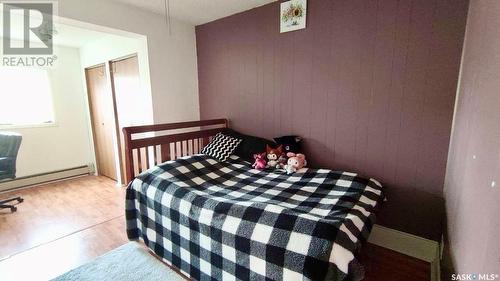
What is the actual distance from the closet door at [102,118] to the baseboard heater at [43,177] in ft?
0.87

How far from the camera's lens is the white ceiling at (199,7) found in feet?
7.76

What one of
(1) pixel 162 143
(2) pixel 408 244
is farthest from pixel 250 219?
(2) pixel 408 244

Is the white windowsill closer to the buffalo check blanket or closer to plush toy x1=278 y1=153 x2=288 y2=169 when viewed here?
the buffalo check blanket

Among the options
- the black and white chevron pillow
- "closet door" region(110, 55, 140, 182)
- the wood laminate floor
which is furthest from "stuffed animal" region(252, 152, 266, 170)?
"closet door" region(110, 55, 140, 182)

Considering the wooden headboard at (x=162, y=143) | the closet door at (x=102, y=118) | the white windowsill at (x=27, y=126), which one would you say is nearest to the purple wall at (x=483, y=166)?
the wooden headboard at (x=162, y=143)

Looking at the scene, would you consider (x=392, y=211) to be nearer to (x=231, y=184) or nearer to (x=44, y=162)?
(x=231, y=184)

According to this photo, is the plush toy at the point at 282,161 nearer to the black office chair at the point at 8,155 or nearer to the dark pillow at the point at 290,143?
the dark pillow at the point at 290,143

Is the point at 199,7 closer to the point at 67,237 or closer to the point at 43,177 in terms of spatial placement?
the point at 67,237

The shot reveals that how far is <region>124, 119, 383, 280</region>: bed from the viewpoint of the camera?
1.14 metres

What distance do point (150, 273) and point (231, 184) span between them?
0.87 meters

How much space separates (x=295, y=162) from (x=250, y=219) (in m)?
0.96

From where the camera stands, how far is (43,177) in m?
3.65

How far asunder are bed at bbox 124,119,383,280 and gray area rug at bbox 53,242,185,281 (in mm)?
83

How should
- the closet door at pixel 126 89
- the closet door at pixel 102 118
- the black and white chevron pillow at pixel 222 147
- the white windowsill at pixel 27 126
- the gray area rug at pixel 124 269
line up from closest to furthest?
the gray area rug at pixel 124 269, the black and white chevron pillow at pixel 222 147, the closet door at pixel 126 89, the white windowsill at pixel 27 126, the closet door at pixel 102 118
